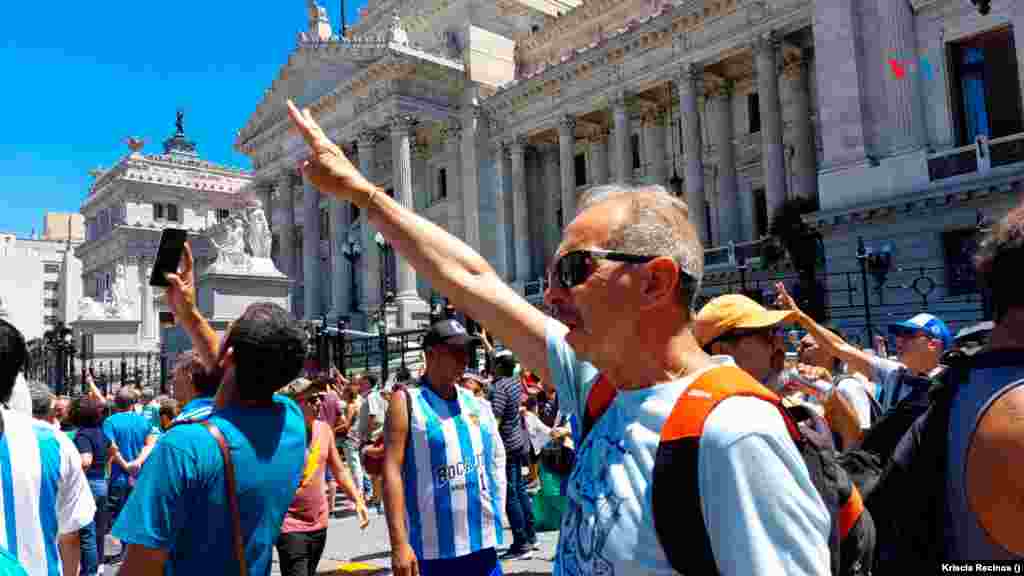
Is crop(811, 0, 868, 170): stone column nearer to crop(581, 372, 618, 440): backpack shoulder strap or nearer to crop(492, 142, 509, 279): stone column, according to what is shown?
crop(492, 142, 509, 279): stone column

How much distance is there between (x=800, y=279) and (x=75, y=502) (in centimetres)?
2203

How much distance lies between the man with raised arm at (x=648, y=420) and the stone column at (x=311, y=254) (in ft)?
Result: 138

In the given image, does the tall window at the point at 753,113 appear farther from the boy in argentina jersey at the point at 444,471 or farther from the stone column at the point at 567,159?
the boy in argentina jersey at the point at 444,471

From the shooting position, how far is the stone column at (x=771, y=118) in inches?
1073

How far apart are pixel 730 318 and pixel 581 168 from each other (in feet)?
121

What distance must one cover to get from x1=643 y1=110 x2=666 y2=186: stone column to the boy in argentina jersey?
99.6 feet

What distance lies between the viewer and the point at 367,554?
8.48 m

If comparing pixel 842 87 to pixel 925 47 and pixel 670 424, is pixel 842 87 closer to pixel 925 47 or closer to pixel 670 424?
pixel 925 47

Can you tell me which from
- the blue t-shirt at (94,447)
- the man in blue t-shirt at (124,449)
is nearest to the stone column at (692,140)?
the man in blue t-shirt at (124,449)

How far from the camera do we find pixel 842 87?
72.9ft

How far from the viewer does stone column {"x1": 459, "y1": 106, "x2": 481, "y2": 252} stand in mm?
37875

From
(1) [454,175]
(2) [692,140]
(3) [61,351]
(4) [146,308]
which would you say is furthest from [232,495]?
(4) [146,308]

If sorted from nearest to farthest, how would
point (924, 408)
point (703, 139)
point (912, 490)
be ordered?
point (912, 490) < point (924, 408) < point (703, 139)

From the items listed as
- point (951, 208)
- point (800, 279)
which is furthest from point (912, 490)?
point (800, 279)
